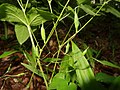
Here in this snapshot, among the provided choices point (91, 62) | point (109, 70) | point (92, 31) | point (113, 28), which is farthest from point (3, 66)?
point (113, 28)

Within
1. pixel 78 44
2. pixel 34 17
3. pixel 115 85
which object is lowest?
pixel 78 44

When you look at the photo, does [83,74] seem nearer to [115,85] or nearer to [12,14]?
[115,85]

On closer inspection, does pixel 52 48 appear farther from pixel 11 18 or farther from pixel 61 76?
pixel 11 18

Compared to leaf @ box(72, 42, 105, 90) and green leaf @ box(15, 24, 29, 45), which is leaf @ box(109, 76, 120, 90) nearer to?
leaf @ box(72, 42, 105, 90)

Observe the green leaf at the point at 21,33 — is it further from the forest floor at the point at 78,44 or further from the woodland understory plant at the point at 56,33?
the forest floor at the point at 78,44

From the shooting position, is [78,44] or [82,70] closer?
[82,70]

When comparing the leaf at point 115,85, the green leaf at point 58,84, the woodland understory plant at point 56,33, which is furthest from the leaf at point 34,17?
the leaf at point 115,85

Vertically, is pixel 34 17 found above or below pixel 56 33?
above

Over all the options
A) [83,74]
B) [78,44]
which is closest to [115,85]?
[83,74]
